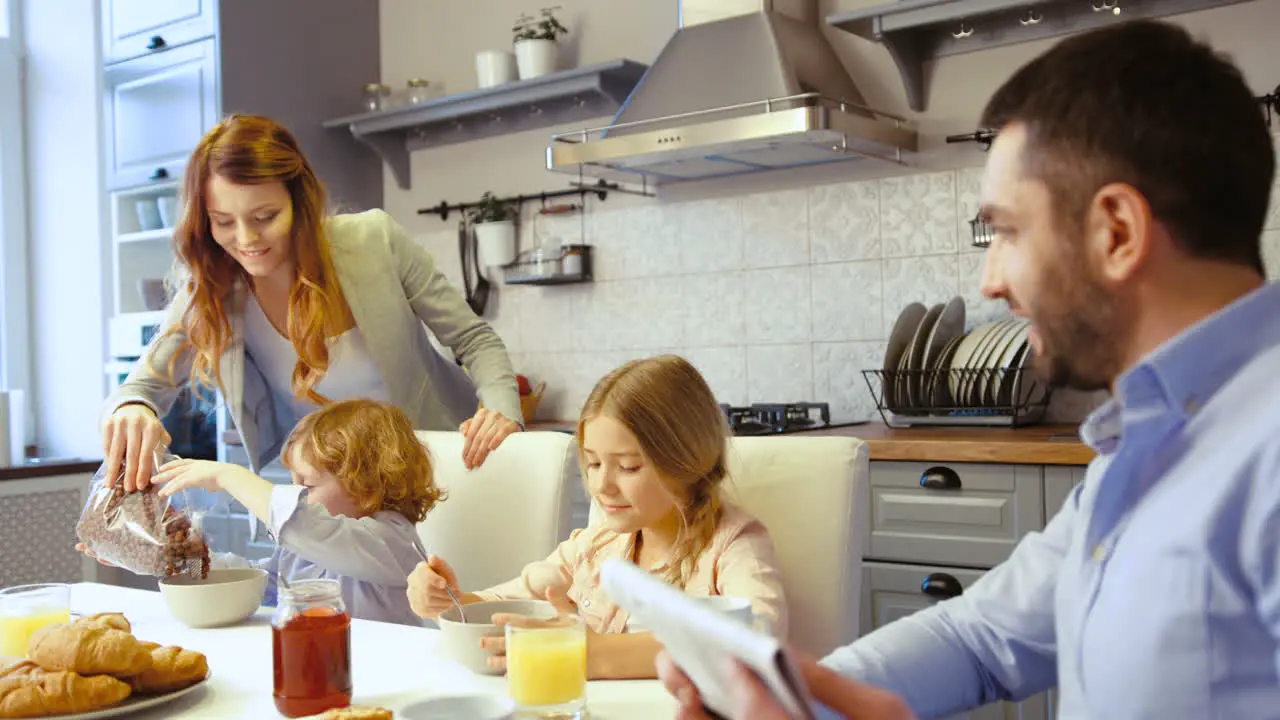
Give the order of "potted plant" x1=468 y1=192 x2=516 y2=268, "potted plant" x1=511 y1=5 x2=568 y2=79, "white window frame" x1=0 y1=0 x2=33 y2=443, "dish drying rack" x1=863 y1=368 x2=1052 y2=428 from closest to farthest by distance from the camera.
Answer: "dish drying rack" x1=863 y1=368 x2=1052 y2=428, "potted plant" x1=511 y1=5 x2=568 y2=79, "potted plant" x1=468 y1=192 x2=516 y2=268, "white window frame" x1=0 y1=0 x2=33 y2=443

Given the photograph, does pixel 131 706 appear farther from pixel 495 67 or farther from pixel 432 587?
pixel 495 67

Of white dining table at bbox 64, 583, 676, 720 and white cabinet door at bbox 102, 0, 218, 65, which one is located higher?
white cabinet door at bbox 102, 0, 218, 65

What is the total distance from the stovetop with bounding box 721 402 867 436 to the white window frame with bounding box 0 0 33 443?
301 centimetres

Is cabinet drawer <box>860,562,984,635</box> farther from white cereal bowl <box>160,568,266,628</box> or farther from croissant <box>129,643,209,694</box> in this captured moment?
croissant <box>129,643,209,694</box>

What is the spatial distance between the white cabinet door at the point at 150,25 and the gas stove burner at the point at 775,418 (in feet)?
7.25

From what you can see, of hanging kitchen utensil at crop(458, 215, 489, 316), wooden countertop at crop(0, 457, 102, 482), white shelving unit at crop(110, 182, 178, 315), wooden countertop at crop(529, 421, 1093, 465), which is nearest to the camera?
wooden countertop at crop(529, 421, 1093, 465)

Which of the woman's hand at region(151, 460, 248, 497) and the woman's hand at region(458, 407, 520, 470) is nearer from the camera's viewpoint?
the woman's hand at region(151, 460, 248, 497)

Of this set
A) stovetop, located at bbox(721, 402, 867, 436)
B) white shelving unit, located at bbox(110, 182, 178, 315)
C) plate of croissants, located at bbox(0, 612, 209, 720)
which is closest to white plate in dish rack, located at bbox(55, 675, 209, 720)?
plate of croissants, located at bbox(0, 612, 209, 720)

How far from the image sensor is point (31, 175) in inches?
183

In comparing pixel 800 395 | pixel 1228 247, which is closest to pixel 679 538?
pixel 1228 247

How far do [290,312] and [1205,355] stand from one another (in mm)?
1488

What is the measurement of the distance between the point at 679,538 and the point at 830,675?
0.66 m

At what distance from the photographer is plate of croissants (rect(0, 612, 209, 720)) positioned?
3.32ft

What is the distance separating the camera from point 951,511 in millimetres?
2484
